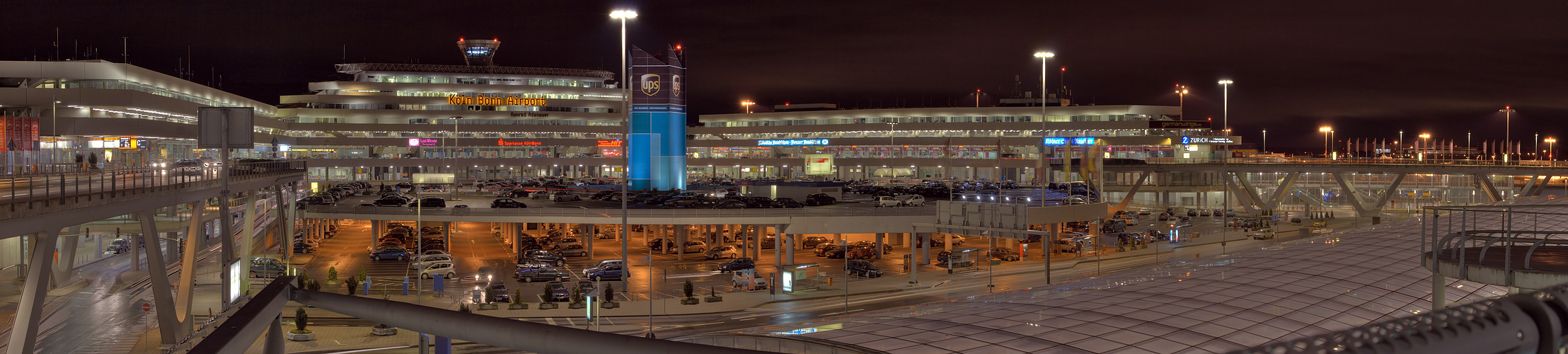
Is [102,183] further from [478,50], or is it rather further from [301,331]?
[478,50]

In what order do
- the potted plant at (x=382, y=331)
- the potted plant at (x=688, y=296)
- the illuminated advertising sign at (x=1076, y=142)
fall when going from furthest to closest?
the illuminated advertising sign at (x=1076, y=142) → the potted plant at (x=688, y=296) → the potted plant at (x=382, y=331)

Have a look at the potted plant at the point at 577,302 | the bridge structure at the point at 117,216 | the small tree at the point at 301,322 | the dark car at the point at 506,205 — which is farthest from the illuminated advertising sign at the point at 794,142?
the small tree at the point at 301,322

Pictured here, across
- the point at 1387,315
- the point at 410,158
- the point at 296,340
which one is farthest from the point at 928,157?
the point at 1387,315

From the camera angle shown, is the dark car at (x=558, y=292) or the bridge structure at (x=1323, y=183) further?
the bridge structure at (x=1323, y=183)

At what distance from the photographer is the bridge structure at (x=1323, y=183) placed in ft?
264

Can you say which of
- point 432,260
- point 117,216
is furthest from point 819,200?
point 117,216

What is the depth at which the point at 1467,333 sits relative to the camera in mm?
5020

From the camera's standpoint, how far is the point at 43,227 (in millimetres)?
17406

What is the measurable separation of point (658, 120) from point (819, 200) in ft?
52.1

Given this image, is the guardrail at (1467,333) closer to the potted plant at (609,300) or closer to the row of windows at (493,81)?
the potted plant at (609,300)

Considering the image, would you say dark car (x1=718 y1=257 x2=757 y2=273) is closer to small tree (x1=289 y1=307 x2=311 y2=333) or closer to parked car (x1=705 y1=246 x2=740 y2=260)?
parked car (x1=705 y1=246 x2=740 y2=260)

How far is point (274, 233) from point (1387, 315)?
74.2m

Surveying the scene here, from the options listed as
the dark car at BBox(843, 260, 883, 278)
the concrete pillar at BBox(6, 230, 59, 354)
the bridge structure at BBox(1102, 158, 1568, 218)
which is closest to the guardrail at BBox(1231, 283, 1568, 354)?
the concrete pillar at BBox(6, 230, 59, 354)

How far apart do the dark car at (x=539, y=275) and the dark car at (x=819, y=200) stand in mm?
23220
